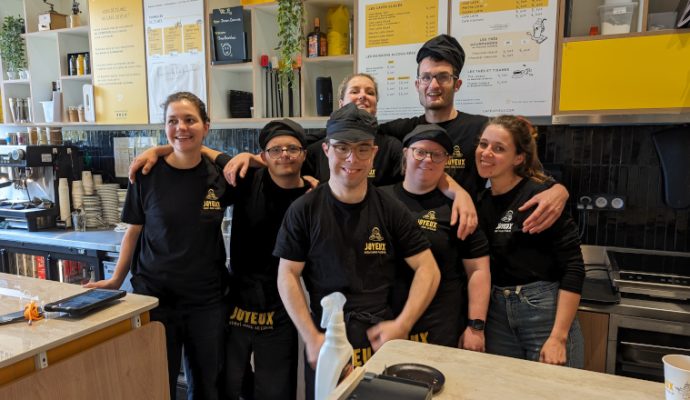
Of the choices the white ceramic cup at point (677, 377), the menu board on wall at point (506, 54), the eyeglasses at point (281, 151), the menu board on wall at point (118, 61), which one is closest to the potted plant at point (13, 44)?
the menu board on wall at point (118, 61)

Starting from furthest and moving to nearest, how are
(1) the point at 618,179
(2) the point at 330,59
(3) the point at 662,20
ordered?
(2) the point at 330,59 → (1) the point at 618,179 → (3) the point at 662,20

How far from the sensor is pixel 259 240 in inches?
76.8

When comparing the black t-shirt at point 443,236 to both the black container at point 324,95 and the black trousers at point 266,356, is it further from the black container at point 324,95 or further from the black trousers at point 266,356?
the black container at point 324,95

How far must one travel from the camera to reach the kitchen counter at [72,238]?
300cm

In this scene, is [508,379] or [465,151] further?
[465,151]

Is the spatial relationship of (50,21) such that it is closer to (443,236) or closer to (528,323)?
(443,236)

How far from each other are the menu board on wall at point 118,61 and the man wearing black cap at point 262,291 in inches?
70.5

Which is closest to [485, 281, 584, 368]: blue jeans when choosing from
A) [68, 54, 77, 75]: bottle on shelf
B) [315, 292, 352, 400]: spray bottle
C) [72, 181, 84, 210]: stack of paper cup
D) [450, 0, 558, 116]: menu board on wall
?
[315, 292, 352, 400]: spray bottle

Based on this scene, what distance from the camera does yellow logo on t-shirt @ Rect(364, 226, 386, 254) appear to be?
152cm

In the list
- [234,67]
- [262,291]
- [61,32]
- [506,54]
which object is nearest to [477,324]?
[262,291]

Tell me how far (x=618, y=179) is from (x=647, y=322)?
84cm

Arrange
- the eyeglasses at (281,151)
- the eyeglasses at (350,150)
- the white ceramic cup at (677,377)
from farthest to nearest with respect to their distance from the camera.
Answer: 1. the eyeglasses at (281,151)
2. the eyeglasses at (350,150)
3. the white ceramic cup at (677,377)

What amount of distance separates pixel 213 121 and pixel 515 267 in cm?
218

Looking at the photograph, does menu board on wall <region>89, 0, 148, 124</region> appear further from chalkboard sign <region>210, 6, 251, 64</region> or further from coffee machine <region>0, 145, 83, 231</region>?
chalkboard sign <region>210, 6, 251, 64</region>
